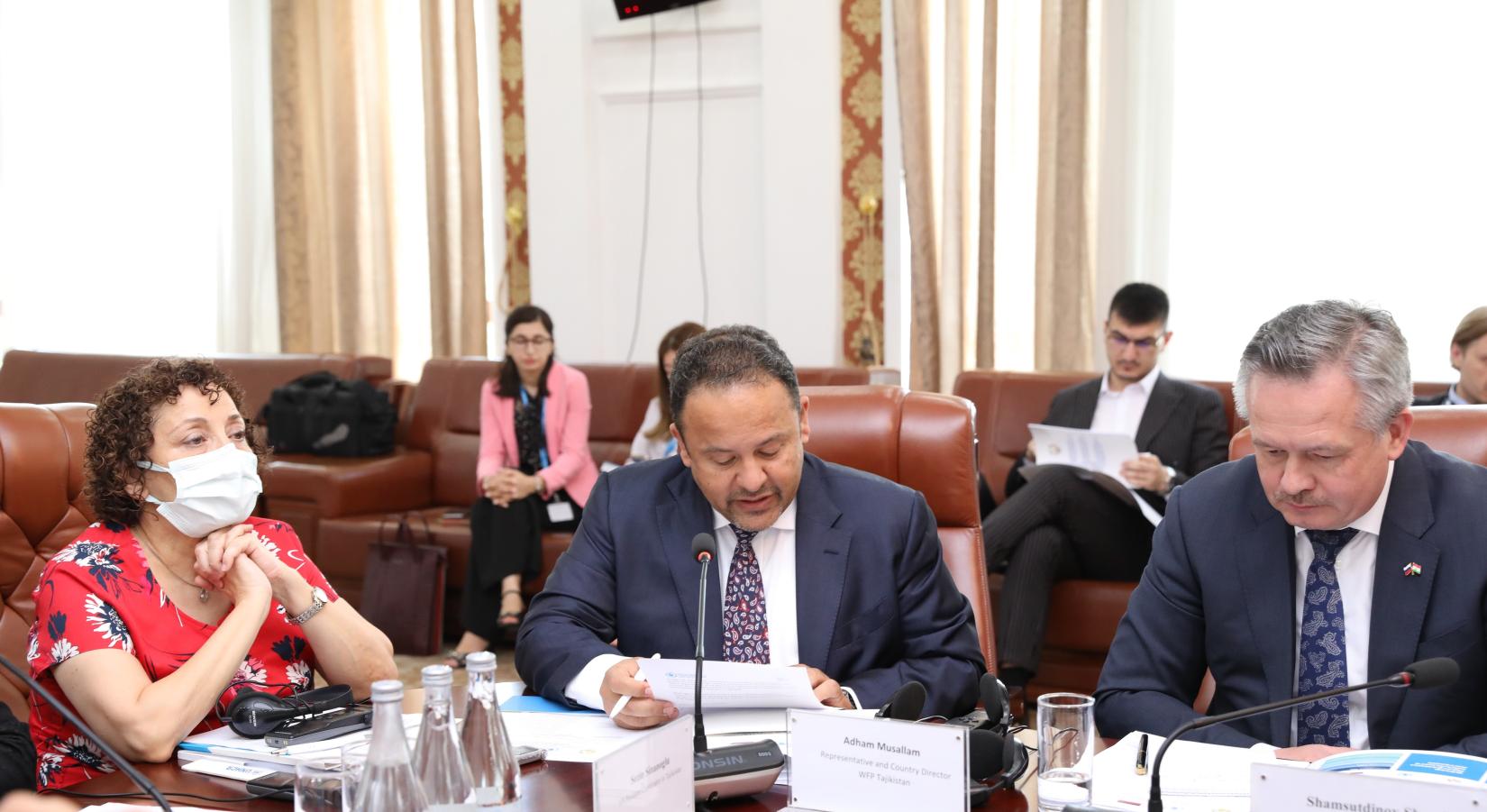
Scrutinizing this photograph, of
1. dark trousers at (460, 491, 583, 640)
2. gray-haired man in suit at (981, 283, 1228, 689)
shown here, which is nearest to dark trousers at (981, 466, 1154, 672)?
gray-haired man in suit at (981, 283, 1228, 689)

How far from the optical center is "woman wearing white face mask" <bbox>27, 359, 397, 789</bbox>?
1.84 metres

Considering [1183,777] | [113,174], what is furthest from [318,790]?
[113,174]

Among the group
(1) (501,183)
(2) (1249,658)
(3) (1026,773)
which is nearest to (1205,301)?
(1) (501,183)

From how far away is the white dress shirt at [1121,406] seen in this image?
14.2ft

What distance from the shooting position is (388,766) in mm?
1247

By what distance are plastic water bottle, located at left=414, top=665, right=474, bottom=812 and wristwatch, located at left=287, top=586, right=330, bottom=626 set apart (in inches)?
33.2

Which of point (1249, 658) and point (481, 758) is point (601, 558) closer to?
point (481, 758)

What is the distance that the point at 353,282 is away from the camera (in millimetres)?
6738

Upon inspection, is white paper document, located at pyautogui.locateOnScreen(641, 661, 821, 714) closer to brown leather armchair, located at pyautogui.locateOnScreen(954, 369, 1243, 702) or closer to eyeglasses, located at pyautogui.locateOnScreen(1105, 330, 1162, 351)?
brown leather armchair, located at pyautogui.locateOnScreen(954, 369, 1243, 702)

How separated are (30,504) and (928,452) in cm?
165

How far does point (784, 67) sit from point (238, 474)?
13.7 feet

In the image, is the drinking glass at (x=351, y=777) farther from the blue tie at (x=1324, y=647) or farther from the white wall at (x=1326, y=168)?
the white wall at (x=1326, y=168)

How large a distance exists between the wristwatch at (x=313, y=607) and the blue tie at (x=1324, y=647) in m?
1.47

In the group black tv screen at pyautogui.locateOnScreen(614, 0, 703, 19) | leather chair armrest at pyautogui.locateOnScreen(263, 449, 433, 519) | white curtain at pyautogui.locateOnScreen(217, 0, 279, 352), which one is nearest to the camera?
leather chair armrest at pyautogui.locateOnScreen(263, 449, 433, 519)
